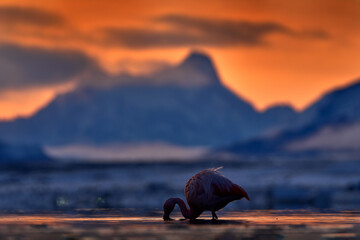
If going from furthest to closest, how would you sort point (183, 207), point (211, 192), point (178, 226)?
1. point (183, 207)
2. point (211, 192)
3. point (178, 226)

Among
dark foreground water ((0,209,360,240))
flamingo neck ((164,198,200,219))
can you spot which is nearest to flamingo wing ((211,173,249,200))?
dark foreground water ((0,209,360,240))

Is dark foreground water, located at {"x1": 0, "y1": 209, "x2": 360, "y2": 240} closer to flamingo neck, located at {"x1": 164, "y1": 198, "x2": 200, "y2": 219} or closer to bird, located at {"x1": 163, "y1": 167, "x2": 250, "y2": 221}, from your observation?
flamingo neck, located at {"x1": 164, "y1": 198, "x2": 200, "y2": 219}

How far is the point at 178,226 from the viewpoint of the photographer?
60.8 feet

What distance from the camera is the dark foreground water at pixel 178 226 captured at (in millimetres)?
16625

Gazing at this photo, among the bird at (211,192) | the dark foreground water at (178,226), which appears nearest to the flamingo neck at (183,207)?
the dark foreground water at (178,226)

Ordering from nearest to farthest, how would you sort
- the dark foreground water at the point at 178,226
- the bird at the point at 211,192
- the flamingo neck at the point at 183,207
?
the dark foreground water at the point at 178,226 < the bird at the point at 211,192 < the flamingo neck at the point at 183,207

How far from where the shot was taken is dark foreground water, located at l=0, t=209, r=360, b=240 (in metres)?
16.6

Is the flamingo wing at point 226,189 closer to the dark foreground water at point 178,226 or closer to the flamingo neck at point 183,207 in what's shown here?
the dark foreground water at point 178,226

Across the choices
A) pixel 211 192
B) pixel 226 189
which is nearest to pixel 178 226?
pixel 211 192

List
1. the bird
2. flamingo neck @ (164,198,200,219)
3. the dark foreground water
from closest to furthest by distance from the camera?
the dark foreground water → the bird → flamingo neck @ (164,198,200,219)

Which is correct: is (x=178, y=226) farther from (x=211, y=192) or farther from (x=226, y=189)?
(x=226, y=189)

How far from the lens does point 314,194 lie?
36281 mm

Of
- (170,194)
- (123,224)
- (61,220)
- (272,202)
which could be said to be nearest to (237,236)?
(123,224)

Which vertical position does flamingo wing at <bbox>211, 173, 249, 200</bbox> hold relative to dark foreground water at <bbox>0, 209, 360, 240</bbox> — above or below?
above
